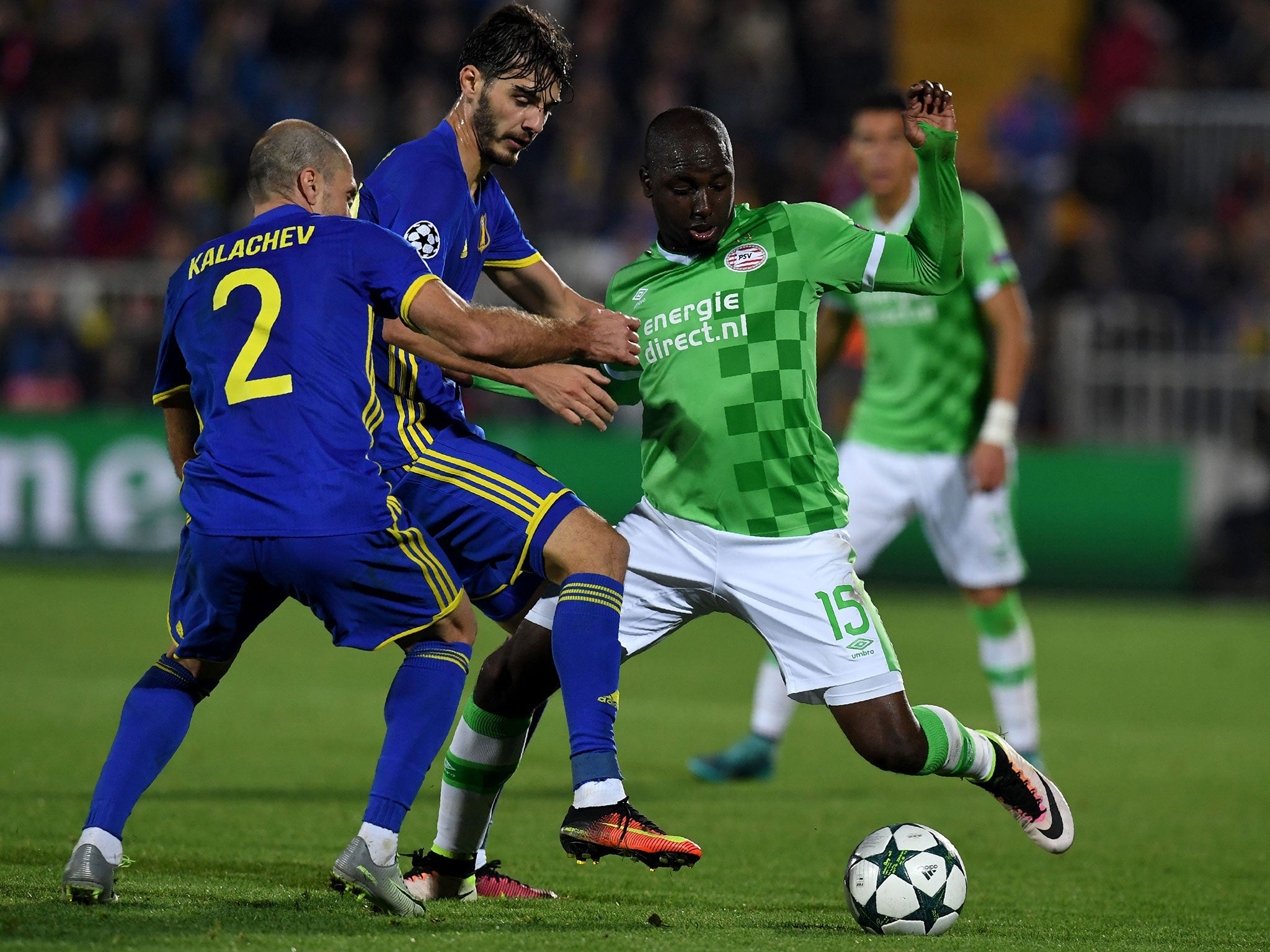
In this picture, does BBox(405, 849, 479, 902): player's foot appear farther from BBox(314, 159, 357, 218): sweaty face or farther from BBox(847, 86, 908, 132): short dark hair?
BBox(847, 86, 908, 132): short dark hair

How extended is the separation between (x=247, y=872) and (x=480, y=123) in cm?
229

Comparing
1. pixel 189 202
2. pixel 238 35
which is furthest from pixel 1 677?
pixel 238 35

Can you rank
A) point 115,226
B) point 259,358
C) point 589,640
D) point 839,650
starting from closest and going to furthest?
point 259,358 → point 589,640 → point 839,650 → point 115,226

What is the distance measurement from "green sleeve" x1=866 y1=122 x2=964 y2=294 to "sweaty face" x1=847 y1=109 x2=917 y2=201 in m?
2.88

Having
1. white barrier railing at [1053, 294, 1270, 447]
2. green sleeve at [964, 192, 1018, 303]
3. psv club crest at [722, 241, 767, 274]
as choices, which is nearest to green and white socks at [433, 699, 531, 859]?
psv club crest at [722, 241, 767, 274]

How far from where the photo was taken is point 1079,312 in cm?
1380

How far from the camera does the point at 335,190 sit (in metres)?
4.48

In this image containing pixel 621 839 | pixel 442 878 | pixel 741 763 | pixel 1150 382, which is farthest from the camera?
pixel 1150 382

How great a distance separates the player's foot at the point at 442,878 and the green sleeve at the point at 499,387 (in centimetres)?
135

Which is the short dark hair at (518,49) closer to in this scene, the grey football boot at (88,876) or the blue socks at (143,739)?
the blue socks at (143,739)

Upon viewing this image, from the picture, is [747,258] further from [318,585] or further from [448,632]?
[318,585]

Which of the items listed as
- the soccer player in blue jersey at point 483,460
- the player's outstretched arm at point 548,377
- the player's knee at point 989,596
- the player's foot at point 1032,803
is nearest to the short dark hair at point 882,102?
the player's knee at point 989,596

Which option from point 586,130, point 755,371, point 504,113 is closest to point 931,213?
point 755,371

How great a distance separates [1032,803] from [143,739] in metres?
2.54
